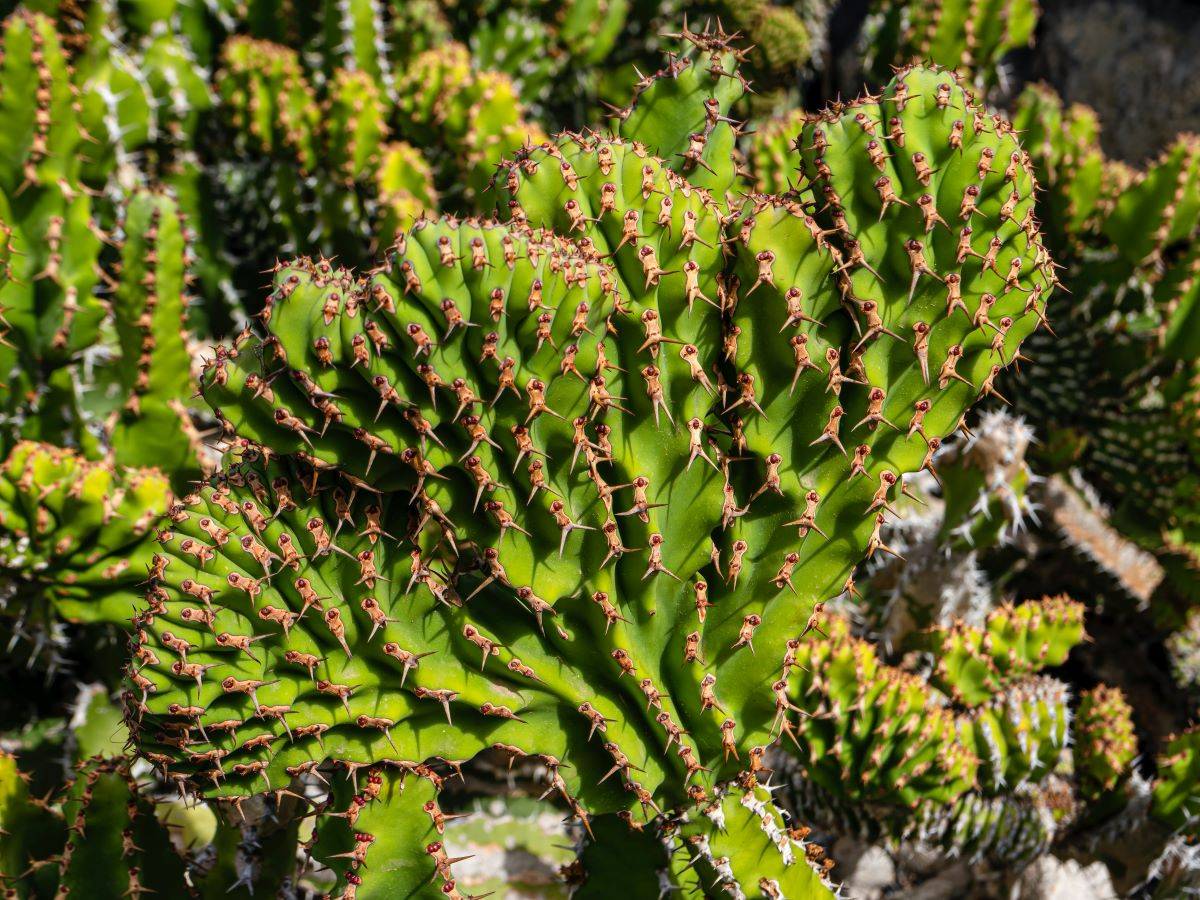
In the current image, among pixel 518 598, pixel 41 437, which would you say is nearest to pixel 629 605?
pixel 518 598

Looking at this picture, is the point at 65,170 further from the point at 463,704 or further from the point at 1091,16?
the point at 1091,16

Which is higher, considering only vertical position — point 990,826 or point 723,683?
point 723,683

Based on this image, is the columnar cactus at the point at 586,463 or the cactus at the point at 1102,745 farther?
the cactus at the point at 1102,745

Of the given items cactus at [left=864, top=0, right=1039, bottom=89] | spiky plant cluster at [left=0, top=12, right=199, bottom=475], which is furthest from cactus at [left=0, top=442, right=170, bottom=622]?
cactus at [left=864, top=0, right=1039, bottom=89]

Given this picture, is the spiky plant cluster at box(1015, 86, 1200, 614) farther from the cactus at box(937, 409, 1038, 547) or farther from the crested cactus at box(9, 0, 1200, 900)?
the crested cactus at box(9, 0, 1200, 900)

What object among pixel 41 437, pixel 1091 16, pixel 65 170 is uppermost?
pixel 1091 16

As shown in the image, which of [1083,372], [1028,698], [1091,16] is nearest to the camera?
[1028,698]

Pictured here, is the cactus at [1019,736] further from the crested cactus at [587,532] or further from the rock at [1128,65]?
the rock at [1128,65]

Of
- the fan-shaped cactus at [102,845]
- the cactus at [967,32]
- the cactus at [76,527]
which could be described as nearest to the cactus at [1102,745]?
the fan-shaped cactus at [102,845]
